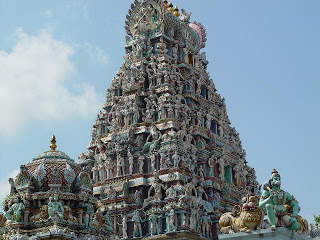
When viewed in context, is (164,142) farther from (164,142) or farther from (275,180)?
(275,180)

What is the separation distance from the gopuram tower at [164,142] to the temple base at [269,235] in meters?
30.4

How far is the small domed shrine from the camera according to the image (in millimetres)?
29752

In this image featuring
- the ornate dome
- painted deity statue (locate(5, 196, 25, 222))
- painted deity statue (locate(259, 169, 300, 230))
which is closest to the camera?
painted deity statue (locate(259, 169, 300, 230))

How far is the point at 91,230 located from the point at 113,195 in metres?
19.0

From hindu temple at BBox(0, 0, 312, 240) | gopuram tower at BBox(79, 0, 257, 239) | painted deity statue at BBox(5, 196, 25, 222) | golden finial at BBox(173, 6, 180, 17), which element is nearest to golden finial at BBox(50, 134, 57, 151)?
painted deity statue at BBox(5, 196, 25, 222)

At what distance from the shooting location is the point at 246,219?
1586cm

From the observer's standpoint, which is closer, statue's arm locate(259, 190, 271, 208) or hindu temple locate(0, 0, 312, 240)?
statue's arm locate(259, 190, 271, 208)

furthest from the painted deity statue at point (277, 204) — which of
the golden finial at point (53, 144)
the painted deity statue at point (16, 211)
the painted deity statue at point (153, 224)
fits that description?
the painted deity statue at point (153, 224)

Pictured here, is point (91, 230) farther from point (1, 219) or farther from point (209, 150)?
point (209, 150)

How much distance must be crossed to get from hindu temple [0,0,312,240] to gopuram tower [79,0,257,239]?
3.4 inches

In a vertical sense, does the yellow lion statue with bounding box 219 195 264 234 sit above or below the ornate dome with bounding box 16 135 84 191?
below

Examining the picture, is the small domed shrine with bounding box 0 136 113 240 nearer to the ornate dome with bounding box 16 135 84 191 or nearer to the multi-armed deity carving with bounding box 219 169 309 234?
the ornate dome with bounding box 16 135 84 191

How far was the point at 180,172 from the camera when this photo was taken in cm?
4853

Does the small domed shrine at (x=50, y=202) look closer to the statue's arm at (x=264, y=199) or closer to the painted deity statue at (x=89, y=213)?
the painted deity statue at (x=89, y=213)
